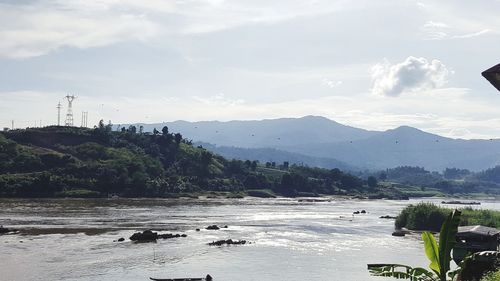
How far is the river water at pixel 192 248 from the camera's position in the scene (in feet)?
230

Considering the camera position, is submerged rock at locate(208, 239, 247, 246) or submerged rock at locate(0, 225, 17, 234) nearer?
submerged rock at locate(208, 239, 247, 246)

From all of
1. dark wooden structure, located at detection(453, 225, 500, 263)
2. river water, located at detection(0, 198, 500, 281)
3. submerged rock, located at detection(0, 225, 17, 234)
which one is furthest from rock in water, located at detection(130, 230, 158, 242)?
dark wooden structure, located at detection(453, 225, 500, 263)

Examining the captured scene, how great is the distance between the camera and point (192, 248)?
92.1 metres

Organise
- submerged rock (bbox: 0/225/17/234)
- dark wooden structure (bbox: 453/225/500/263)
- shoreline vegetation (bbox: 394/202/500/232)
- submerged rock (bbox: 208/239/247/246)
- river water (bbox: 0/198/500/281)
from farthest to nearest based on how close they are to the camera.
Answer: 1. shoreline vegetation (bbox: 394/202/500/232)
2. submerged rock (bbox: 0/225/17/234)
3. submerged rock (bbox: 208/239/247/246)
4. river water (bbox: 0/198/500/281)
5. dark wooden structure (bbox: 453/225/500/263)

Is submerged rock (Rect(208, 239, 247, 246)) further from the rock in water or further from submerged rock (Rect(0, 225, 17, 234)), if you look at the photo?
submerged rock (Rect(0, 225, 17, 234))

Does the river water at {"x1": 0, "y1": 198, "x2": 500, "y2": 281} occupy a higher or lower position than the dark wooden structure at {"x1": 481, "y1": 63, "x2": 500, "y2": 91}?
lower

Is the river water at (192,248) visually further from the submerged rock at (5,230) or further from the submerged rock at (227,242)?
the submerged rock at (5,230)

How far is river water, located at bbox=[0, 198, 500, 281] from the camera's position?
7025 centimetres

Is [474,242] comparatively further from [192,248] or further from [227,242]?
[227,242]

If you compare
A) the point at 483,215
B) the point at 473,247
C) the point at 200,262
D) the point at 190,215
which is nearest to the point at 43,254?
the point at 200,262

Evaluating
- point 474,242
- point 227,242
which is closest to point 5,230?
point 227,242

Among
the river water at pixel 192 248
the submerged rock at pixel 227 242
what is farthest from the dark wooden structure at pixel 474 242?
the submerged rock at pixel 227 242

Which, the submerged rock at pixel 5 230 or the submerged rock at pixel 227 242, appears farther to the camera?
the submerged rock at pixel 5 230

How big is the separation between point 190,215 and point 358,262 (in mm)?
79698
